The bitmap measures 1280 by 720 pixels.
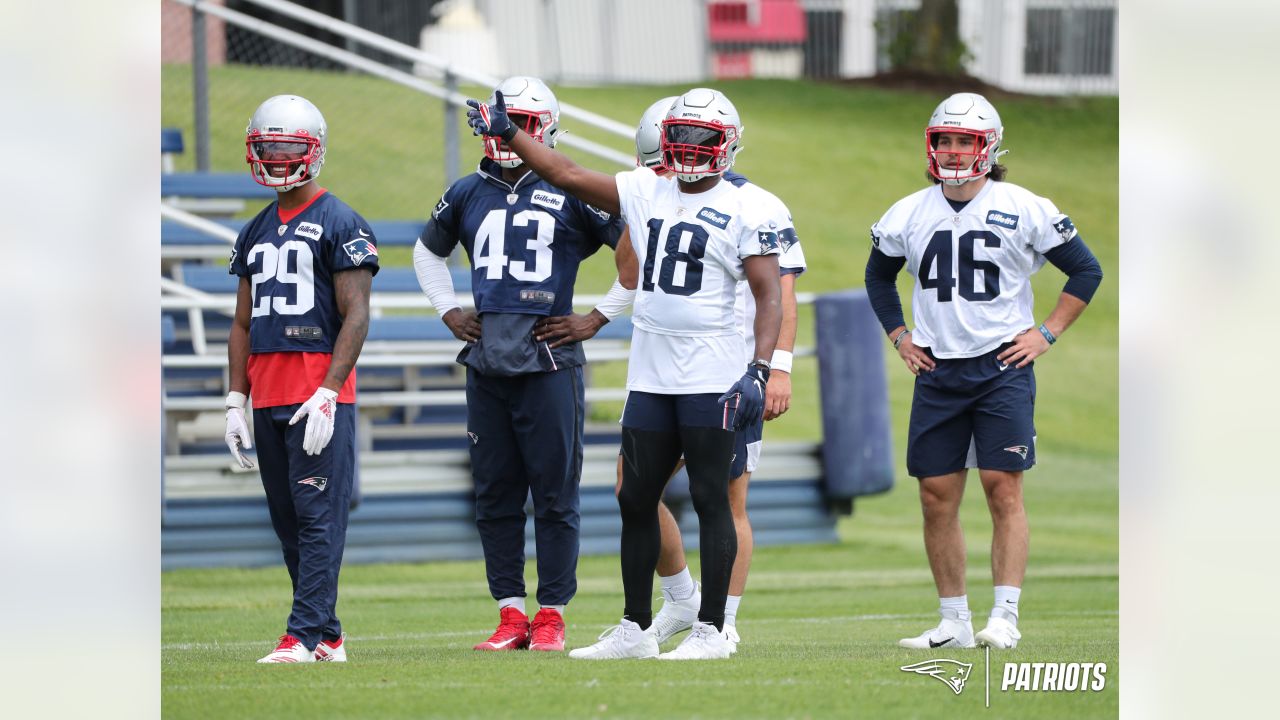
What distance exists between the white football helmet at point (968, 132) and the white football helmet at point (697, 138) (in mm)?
933

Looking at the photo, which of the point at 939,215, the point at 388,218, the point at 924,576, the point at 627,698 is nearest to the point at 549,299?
the point at 939,215

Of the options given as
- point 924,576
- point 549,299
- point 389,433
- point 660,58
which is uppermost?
point 660,58

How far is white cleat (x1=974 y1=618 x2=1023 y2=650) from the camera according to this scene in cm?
566

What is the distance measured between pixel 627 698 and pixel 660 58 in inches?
904

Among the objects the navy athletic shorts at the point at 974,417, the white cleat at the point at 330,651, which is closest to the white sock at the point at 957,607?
the navy athletic shorts at the point at 974,417

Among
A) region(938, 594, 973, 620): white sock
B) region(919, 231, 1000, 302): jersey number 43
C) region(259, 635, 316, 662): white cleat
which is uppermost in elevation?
region(919, 231, 1000, 302): jersey number 43

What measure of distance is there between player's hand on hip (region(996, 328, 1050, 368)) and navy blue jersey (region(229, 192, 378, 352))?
221 centimetres

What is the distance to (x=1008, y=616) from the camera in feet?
19.0

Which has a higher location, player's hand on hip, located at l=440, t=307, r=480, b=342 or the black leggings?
player's hand on hip, located at l=440, t=307, r=480, b=342

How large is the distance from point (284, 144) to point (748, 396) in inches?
69.1

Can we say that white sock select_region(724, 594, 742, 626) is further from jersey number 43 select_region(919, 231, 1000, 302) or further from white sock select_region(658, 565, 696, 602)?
jersey number 43 select_region(919, 231, 1000, 302)

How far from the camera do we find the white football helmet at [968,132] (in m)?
5.89

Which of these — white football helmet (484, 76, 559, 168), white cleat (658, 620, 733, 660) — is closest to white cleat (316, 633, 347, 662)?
white cleat (658, 620, 733, 660)
